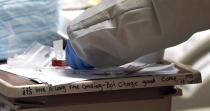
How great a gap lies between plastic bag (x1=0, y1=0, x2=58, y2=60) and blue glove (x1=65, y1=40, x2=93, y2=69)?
25cm

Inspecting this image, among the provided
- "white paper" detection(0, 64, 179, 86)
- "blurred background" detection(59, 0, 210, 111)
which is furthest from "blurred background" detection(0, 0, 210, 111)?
"white paper" detection(0, 64, 179, 86)

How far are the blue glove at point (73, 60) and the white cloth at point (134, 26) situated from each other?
0.13ft

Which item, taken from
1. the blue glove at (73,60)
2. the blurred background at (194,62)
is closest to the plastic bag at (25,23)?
the blurred background at (194,62)

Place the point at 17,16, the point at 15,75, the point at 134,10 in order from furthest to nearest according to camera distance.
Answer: the point at 17,16 → the point at 15,75 → the point at 134,10

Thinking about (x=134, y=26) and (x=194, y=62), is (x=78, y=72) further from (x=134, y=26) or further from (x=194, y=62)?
(x=194, y=62)

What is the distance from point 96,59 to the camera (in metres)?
0.81

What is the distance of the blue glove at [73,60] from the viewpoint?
32.5 inches

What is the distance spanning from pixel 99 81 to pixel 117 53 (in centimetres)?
7

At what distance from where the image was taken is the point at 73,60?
84 centimetres

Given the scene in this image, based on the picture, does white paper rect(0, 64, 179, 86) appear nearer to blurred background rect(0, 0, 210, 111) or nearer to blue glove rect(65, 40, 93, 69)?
blue glove rect(65, 40, 93, 69)

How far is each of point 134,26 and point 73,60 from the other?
0.18m

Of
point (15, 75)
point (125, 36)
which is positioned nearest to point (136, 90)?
point (125, 36)

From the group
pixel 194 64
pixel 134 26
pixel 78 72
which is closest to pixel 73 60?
pixel 78 72

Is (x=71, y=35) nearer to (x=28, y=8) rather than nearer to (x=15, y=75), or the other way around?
(x=15, y=75)
